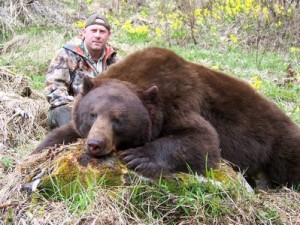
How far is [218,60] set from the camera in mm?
10586

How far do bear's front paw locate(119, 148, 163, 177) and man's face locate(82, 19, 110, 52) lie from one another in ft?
A: 10.4

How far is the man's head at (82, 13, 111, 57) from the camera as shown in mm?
6953

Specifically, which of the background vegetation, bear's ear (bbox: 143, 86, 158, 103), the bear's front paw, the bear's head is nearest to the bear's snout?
the bear's head

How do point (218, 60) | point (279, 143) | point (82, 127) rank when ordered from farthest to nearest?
point (218, 60) < point (279, 143) < point (82, 127)

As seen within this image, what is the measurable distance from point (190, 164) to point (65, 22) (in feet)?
30.6

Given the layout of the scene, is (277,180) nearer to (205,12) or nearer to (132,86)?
(132,86)

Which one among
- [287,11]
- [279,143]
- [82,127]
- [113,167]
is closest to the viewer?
[113,167]

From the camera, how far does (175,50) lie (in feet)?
36.7

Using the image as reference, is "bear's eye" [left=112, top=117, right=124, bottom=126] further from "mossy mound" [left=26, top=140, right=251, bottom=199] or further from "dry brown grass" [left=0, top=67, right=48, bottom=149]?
"dry brown grass" [left=0, top=67, right=48, bottom=149]

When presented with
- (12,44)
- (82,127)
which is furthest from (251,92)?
(12,44)

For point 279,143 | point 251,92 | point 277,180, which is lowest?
point 277,180

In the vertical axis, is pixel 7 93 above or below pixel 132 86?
below

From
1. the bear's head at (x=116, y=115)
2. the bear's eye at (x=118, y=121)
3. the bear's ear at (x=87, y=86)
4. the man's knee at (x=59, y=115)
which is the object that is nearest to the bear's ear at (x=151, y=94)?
the bear's head at (x=116, y=115)

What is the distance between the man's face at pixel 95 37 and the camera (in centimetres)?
695
